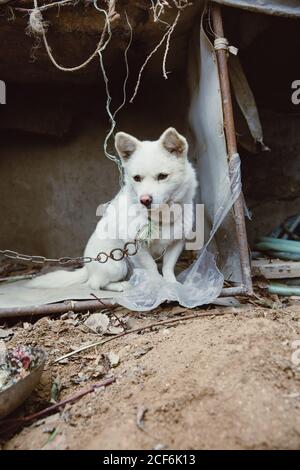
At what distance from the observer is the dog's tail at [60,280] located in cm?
401

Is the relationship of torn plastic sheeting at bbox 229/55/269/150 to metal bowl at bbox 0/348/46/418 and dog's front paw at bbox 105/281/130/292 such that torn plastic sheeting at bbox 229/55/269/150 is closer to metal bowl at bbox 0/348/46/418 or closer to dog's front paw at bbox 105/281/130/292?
dog's front paw at bbox 105/281/130/292

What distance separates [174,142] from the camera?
10.9 ft

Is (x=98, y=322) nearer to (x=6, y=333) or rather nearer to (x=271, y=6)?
(x=6, y=333)

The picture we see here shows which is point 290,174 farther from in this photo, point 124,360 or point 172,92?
point 124,360

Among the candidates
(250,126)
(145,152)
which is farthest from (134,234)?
(250,126)

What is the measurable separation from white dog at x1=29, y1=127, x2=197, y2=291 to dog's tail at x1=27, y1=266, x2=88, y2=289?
0.64 ft

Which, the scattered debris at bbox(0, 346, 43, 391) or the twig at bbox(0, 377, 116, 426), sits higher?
the scattered debris at bbox(0, 346, 43, 391)

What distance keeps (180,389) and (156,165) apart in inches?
71.3

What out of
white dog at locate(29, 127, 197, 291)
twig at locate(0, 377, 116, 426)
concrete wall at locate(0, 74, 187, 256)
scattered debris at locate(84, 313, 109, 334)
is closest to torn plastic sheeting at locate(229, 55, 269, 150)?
white dog at locate(29, 127, 197, 291)

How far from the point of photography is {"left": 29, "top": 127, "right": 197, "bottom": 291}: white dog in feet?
10.8

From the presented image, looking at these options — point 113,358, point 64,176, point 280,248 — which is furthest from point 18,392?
point 64,176

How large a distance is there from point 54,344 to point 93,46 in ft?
9.14

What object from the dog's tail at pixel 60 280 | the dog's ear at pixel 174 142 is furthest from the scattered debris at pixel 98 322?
the dog's ear at pixel 174 142

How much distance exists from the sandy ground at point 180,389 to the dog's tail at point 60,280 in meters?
1.04
